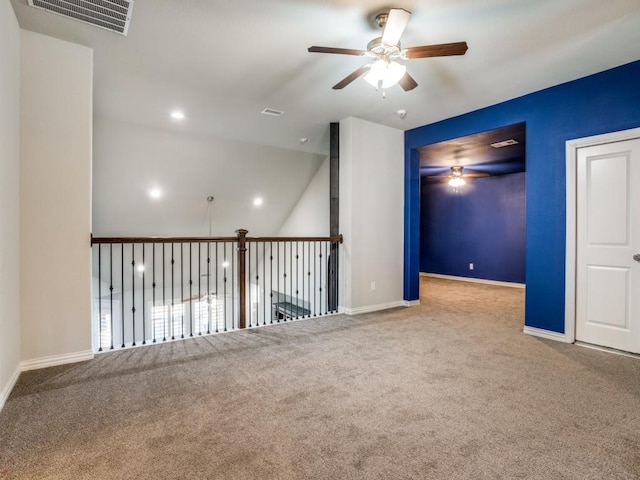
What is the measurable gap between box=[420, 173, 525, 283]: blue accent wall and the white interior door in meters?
3.80

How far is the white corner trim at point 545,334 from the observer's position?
3.50 meters

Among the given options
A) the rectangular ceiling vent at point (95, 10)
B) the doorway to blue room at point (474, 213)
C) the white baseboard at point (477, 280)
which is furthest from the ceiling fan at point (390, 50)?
the white baseboard at point (477, 280)

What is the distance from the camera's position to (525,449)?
1729mm

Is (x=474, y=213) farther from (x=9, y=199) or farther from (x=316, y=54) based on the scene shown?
(x=9, y=199)

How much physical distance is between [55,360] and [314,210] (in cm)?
501

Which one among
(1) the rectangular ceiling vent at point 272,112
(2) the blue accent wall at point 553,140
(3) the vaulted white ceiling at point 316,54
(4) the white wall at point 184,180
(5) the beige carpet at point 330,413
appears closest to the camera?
(5) the beige carpet at point 330,413

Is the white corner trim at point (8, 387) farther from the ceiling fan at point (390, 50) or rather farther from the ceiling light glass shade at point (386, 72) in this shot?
the ceiling light glass shade at point (386, 72)

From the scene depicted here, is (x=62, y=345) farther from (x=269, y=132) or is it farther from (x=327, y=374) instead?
(x=269, y=132)

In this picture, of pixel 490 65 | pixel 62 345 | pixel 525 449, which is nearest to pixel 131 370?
pixel 62 345

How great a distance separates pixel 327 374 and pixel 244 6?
2.73 meters

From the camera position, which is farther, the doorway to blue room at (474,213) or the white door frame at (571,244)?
the doorway to blue room at (474,213)

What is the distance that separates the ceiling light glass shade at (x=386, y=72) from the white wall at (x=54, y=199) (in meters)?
2.36

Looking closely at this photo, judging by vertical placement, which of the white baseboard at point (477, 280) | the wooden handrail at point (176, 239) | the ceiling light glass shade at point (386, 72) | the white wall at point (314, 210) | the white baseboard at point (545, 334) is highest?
the ceiling light glass shade at point (386, 72)

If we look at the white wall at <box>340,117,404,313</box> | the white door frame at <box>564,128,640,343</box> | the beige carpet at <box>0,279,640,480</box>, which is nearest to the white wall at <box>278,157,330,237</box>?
the white wall at <box>340,117,404,313</box>
